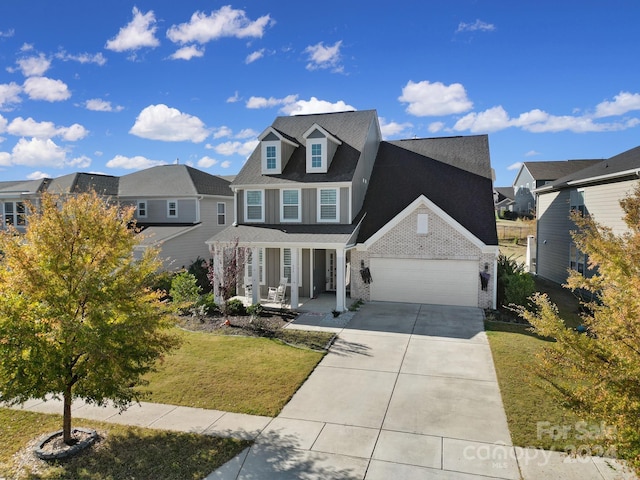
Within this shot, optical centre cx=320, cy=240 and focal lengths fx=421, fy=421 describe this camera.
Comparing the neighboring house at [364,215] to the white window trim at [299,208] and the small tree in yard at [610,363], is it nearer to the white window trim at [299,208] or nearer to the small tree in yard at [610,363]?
the white window trim at [299,208]

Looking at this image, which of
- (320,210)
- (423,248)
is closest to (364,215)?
(320,210)

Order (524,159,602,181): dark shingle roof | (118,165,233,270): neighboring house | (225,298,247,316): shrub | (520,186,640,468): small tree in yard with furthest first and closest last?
(524,159,602,181): dark shingle roof → (118,165,233,270): neighboring house → (225,298,247,316): shrub → (520,186,640,468): small tree in yard

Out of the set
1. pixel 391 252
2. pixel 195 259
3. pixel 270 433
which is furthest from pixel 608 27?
pixel 195 259

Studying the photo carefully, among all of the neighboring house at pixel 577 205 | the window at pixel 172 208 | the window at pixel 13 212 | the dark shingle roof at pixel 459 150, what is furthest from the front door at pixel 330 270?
the window at pixel 13 212

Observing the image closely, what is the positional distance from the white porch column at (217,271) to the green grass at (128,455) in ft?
32.7

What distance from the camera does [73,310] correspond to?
7305 mm

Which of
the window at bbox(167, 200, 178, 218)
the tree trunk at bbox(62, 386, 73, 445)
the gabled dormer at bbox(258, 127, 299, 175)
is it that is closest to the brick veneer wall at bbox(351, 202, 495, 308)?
the gabled dormer at bbox(258, 127, 299, 175)

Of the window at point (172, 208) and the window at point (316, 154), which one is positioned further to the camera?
the window at point (172, 208)

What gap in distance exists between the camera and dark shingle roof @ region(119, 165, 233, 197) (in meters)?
26.8

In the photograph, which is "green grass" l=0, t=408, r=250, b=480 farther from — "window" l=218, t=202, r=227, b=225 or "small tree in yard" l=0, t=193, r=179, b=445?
"window" l=218, t=202, r=227, b=225

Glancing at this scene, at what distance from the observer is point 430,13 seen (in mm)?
14305

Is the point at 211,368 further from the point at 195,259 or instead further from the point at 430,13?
the point at 195,259

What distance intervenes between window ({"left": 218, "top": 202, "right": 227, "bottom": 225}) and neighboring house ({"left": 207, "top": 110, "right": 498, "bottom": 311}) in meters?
7.29

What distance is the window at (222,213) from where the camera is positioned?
28.4 metres
